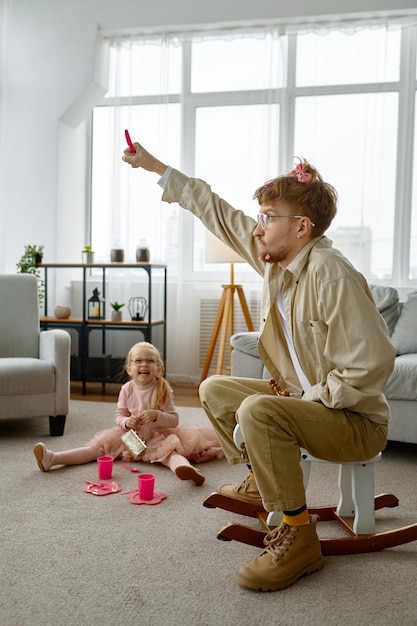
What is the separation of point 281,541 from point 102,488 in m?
0.97

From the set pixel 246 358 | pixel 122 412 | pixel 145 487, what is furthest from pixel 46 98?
pixel 145 487

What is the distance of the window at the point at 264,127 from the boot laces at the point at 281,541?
11.4 feet

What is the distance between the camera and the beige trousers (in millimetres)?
1781

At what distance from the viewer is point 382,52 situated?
16.2ft

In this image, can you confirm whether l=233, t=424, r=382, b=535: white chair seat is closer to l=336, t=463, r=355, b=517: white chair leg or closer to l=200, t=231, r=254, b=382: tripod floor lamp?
l=336, t=463, r=355, b=517: white chair leg

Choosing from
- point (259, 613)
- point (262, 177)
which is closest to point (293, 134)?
point (262, 177)

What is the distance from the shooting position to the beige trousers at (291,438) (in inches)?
70.1

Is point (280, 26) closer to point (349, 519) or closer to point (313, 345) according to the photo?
point (313, 345)

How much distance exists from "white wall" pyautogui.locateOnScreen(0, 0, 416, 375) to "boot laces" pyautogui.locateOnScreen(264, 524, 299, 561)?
3.59 metres

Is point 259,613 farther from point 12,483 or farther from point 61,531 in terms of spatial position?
point 12,483

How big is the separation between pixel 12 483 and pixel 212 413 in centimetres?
98

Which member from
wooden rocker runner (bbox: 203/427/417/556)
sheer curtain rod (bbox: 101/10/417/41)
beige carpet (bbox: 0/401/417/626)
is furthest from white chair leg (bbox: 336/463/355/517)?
sheer curtain rod (bbox: 101/10/417/41)

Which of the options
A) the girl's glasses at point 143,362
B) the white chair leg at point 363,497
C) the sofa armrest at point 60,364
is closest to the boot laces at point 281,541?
the white chair leg at point 363,497

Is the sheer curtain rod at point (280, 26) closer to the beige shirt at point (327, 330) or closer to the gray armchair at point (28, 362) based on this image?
the gray armchair at point (28, 362)
